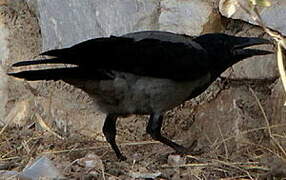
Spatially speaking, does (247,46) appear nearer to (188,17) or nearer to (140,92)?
(188,17)

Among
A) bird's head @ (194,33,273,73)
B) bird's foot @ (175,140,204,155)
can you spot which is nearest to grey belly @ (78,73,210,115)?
bird's head @ (194,33,273,73)

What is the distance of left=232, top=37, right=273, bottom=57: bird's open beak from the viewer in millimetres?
3908

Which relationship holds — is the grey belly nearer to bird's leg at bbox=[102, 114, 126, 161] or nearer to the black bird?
the black bird

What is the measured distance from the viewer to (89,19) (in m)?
4.34

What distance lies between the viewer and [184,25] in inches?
163

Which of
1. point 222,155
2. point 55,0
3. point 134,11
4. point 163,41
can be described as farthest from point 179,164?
point 55,0

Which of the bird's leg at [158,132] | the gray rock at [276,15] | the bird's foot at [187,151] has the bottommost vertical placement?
the bird's foot at [187,151]

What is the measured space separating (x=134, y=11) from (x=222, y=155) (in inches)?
32.0

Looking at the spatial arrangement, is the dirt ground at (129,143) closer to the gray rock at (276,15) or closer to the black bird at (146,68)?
the black bird at (146,68)

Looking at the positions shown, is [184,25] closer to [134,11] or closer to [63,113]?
[134,11]

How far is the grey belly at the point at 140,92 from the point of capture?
12.6ft

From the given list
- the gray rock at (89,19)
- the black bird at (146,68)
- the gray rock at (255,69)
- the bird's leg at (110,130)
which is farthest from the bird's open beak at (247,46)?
the bird's leg at (110,130)

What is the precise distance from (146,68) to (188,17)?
1.47 ft

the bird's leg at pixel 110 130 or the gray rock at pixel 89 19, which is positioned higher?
the gray rock at pixel 89 19
